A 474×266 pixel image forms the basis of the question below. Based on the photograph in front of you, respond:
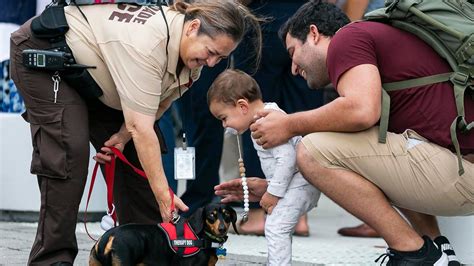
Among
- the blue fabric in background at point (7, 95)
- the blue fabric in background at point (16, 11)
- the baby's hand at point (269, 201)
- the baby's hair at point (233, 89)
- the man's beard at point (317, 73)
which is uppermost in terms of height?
the man's beard at point (317, 73)

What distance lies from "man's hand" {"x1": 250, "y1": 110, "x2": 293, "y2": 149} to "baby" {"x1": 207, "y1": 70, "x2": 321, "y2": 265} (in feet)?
0.22

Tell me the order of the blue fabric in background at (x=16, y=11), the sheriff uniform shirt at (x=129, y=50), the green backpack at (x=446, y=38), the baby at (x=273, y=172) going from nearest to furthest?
1. the green backpack at (x=446, y=38)
2. the sheriff uniform shirt at (x=129, y=50)
3. the baby at (x=273, y=172)
4. the blue fabric in background at (x=16, y=11)

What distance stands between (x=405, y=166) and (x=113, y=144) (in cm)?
126

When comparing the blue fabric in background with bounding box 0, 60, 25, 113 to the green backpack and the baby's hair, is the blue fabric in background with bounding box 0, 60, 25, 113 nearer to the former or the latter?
the baby's hair

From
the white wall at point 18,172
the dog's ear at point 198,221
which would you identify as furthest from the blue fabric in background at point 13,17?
the dog's ear at point 198,221

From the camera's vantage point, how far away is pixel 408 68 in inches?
162

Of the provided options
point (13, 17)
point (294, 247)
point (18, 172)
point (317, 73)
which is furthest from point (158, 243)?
point (13, 17)

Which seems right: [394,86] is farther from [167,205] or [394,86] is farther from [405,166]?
[167,205]

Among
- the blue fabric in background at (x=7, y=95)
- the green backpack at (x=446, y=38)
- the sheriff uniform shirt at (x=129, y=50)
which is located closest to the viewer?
the green backpack at (x=446, y=38)

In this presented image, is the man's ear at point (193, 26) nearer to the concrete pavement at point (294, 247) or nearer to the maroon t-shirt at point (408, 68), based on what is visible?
the maroon t-shirt at point (408, 68)

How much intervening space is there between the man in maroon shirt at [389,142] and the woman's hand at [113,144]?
30.1 inches

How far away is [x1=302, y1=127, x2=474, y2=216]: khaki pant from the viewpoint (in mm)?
4094

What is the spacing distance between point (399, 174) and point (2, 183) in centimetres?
323

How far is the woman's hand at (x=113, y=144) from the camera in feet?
14.8
